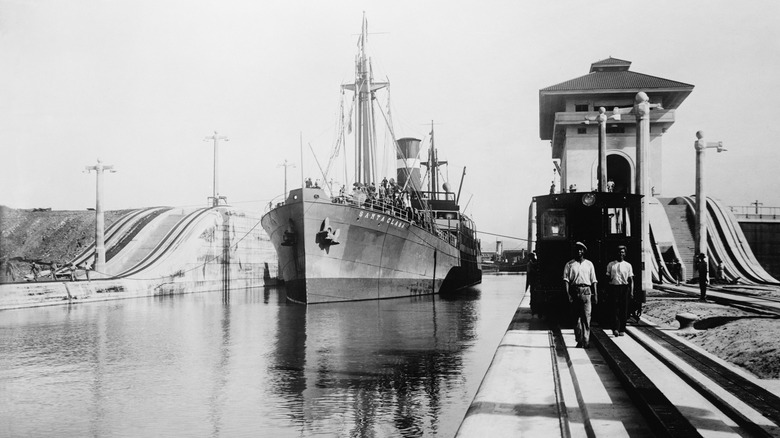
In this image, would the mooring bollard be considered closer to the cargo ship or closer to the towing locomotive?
the towing locomotive

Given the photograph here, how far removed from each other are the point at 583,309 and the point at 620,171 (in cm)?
4458

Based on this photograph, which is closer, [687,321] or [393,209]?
[687,321]

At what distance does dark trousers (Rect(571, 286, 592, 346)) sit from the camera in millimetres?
10742

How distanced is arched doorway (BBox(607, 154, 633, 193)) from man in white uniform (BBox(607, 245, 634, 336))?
37148 millimetres

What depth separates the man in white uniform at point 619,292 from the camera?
12.0m

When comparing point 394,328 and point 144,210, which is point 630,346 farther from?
point 144,210

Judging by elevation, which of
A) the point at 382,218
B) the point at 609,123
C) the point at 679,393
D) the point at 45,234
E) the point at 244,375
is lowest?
the point at 244,375

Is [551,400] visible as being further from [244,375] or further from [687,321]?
[687,321]

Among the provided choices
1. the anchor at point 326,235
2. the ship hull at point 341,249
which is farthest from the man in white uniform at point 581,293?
the ship hull at point 341,249

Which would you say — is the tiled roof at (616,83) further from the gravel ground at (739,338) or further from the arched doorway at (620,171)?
the gravel ground at (739,338)

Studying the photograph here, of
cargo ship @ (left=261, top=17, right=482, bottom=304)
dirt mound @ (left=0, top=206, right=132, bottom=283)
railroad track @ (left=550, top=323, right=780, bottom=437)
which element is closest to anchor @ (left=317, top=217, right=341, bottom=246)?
cargo ship @ (left=261, top=17, right=482, bottom=304)

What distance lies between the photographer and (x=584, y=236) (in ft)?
47.9

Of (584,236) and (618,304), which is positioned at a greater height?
(584,236)

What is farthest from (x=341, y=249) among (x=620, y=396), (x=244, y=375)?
(x=620, y=396)
